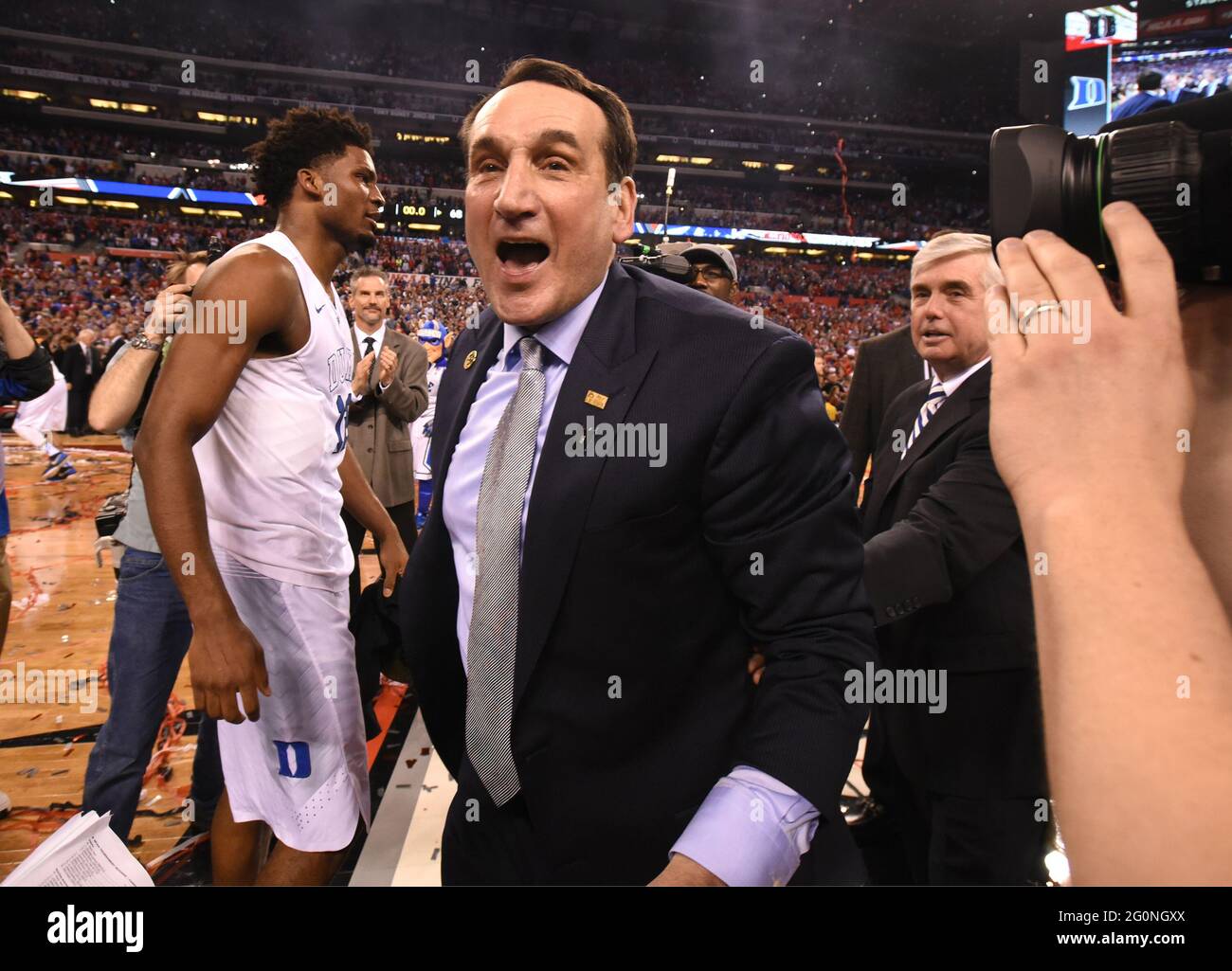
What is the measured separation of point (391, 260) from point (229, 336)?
24546mm

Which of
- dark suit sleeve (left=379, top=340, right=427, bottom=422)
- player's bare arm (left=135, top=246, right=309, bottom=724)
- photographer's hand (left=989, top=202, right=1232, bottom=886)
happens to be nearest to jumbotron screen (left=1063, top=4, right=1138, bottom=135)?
dark suit sleeve (left=379, top=340, right=427, bottom=422)

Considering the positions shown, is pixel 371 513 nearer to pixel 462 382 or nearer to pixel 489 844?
pixel 462 382

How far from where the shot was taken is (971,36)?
87.2 ft

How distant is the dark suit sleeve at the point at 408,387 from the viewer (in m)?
4.29

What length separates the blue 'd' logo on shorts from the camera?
1864 mm

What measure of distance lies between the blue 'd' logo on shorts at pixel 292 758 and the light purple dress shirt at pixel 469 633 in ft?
2.79

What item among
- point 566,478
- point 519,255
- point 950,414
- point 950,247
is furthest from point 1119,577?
point 950,247

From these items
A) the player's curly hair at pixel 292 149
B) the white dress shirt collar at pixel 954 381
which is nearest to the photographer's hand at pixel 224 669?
the player's curly hair at pixel 292 149

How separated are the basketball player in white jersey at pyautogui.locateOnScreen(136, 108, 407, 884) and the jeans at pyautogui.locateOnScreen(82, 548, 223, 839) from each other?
32 centimetres

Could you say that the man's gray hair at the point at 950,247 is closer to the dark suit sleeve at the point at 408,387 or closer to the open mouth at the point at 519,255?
the open mouth at the point at 519,255

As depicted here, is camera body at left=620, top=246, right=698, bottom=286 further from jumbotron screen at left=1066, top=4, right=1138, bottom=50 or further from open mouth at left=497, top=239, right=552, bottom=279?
jumbotron screen at left=1066, top=4, right=1138, bottom=50

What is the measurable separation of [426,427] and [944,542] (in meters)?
4.35

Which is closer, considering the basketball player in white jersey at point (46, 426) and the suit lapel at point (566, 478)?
the suit lapel at point (566, 478)

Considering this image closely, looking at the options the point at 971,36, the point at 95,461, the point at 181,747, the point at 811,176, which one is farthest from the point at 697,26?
the point at 181,747
